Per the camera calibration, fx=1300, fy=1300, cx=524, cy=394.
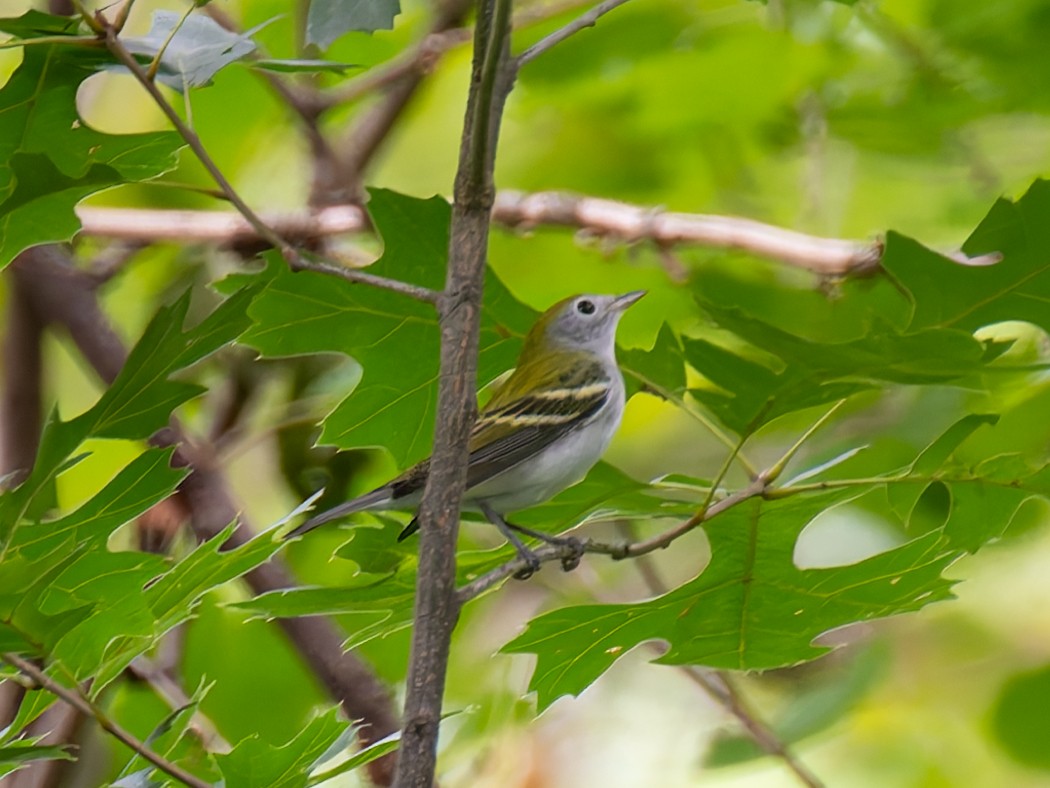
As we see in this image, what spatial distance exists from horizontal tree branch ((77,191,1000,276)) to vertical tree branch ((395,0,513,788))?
1.37 meters

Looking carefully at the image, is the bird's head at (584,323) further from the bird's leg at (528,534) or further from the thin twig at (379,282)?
the thin twig at (379,282)

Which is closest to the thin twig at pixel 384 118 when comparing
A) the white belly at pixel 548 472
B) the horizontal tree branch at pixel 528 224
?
the horizontal tree branch at pixel 528 224

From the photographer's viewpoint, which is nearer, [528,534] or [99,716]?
[99,716]

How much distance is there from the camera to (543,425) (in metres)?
2.15

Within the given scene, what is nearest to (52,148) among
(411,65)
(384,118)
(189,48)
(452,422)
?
(189,48)

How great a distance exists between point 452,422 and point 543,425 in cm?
114

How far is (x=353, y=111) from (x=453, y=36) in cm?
94

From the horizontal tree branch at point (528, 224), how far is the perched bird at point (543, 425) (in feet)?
0.46

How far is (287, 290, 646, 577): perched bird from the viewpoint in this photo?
177 centimetres

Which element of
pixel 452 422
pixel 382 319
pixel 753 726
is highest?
pixel 452 422

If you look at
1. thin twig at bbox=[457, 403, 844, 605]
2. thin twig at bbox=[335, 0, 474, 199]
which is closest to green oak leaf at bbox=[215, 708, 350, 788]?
thin twig at bbox=[457, 403, 844, 605]

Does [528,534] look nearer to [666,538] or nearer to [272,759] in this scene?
[666,538]

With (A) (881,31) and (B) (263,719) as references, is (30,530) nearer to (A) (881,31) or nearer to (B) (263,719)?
(B) (263,719)

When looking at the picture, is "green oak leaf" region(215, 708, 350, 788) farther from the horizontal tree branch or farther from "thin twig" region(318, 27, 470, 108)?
"thin twig" region(318, 27, 470, 108)
